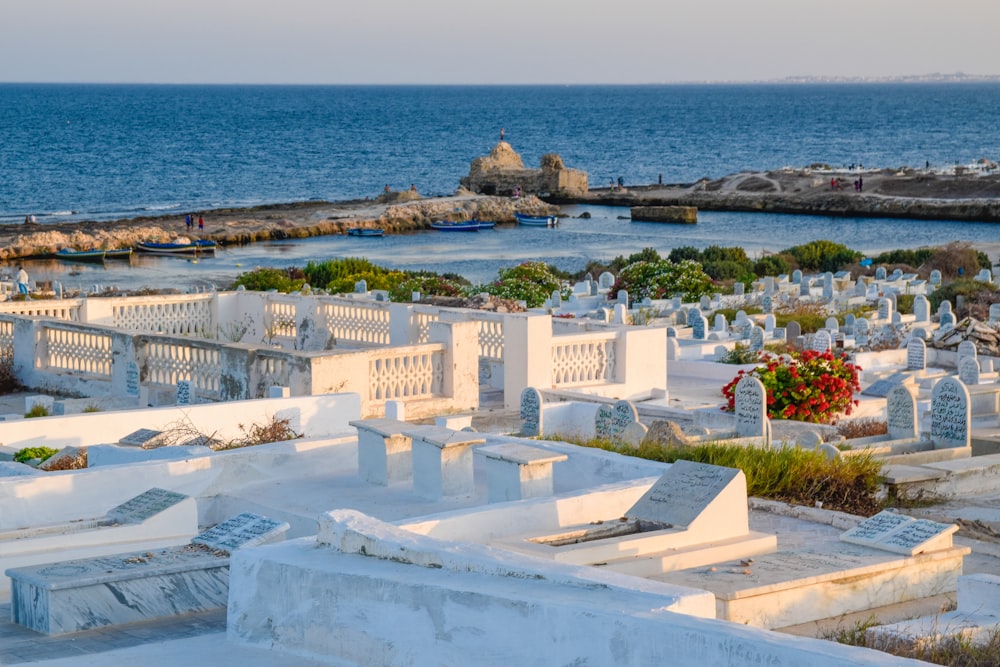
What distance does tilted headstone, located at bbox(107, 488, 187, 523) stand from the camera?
10.2m

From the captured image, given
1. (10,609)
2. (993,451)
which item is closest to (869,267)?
(993,451)

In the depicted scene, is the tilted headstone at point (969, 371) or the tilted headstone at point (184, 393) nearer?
the tilted headstone at point (184, 393)

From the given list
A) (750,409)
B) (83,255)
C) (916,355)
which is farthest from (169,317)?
(83,255)

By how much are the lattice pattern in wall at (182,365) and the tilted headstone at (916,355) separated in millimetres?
11158

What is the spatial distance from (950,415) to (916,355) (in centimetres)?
735

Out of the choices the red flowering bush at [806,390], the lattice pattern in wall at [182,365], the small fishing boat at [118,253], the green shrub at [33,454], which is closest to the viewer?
the green shrub at [33,454]

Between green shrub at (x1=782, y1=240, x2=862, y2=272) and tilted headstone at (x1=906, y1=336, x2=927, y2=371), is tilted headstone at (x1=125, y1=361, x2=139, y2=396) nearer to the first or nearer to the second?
tilted headstone at (x1=906, y1=336, x2=927, y2=371)

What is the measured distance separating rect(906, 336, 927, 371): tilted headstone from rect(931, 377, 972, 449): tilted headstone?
715 centimetres

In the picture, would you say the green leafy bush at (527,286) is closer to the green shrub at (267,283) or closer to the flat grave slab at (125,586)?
the green shrub at (267,283)

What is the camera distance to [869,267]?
4503 cm

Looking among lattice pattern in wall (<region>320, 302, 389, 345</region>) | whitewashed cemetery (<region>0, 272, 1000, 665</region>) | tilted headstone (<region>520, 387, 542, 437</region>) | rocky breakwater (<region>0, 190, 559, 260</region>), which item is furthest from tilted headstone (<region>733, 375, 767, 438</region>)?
rocky breakwater (<region>0, 190, 559, 260</region>)

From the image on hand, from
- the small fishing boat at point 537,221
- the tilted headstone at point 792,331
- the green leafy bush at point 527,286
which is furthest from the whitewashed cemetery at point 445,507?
the small fishing boat at point 537,221

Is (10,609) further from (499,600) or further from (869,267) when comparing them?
(869,267)

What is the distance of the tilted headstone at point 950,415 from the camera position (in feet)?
57.1
